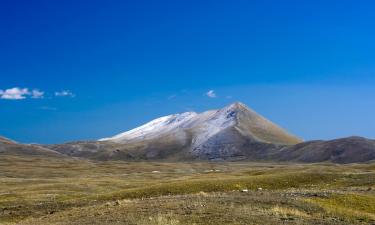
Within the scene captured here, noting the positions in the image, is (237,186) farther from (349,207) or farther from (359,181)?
(349,207)

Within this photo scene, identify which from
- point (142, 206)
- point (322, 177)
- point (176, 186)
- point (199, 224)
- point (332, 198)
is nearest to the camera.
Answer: point (199, 224)

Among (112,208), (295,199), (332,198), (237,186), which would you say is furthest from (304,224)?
(237,186)

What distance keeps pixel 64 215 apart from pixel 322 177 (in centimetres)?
3761

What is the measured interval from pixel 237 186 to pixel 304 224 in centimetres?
3188

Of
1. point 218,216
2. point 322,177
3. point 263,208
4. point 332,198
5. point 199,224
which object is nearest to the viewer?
point 199,224

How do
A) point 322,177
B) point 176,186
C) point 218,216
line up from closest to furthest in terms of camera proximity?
point 218,216
point 176,186
point 322,177

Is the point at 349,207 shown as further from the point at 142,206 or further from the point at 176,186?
the point at 176,186

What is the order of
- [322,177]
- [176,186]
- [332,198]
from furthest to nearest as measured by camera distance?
[322,177] < [176,186] < [332,198]

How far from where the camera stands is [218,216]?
27125 millimetres

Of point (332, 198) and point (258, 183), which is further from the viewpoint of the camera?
point (258, 183)

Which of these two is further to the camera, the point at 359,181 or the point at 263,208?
the point at 359,181

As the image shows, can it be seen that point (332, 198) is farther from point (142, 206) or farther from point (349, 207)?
point (142, 206)

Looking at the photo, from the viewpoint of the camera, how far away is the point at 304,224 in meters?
25.5

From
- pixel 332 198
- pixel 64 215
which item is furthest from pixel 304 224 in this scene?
pixel 64 215
